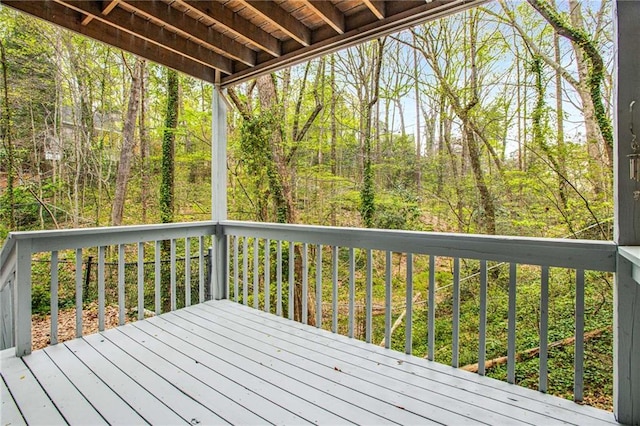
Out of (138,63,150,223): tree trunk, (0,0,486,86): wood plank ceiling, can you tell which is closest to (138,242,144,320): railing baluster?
(0,0,486,86): wood plank ceiling

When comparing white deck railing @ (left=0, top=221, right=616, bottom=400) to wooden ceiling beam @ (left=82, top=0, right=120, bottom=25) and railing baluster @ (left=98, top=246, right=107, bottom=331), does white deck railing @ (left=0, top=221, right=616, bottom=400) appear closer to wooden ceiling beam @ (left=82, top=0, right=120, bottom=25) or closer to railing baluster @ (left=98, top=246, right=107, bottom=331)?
railing baluster @ (left=98, top=246, right=107, bottom=331)

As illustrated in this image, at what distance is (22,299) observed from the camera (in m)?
2.26

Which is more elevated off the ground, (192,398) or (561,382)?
(192,398)

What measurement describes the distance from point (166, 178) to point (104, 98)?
2.48 metres

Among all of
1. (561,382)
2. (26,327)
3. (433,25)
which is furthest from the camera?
(433,25)

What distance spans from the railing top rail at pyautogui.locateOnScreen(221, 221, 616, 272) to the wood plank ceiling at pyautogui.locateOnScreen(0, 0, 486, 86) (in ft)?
5.12

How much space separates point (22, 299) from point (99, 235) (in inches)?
26.3

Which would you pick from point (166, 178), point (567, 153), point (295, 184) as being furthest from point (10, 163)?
point (567, 153)

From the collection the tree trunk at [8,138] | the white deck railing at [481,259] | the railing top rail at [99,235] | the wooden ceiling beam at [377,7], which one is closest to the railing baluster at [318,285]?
the white deck railing at [481,259]

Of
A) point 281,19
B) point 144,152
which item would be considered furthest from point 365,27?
point 144,152

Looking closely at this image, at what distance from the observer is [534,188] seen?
5055 mm

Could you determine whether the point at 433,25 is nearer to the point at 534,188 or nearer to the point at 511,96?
the point at 511,96

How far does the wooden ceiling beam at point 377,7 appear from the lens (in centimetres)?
217

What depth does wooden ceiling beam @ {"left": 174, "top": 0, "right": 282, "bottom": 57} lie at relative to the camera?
231 cm
